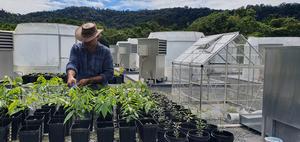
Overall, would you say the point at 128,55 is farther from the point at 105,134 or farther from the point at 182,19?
the point at 182,19

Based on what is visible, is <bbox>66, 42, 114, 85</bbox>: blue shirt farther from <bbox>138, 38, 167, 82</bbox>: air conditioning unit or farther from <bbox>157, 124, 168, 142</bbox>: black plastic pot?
<bbox>138, 38, 167, 82</bbox>: air conditioning unit

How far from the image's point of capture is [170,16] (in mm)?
35031

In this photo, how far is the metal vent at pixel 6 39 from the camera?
25.5ft

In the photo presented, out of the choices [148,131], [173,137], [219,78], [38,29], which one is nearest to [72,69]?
[148,131]

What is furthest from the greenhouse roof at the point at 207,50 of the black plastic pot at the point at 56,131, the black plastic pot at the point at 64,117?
the black plastic pot at the point at 56,131

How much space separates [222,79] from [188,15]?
95.1 feet

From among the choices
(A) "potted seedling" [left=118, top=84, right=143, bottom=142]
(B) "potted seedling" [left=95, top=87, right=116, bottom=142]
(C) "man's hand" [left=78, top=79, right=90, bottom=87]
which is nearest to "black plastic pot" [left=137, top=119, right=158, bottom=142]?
(A) "potted seedling" [left=118, top=84, right=143, bottom=142]

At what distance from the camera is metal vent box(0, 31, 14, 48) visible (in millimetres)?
7758

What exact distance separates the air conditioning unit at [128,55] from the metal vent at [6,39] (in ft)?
23.7

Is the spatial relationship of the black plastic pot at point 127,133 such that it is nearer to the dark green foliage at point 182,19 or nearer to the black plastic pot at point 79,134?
the black plastic pot at point 79,134

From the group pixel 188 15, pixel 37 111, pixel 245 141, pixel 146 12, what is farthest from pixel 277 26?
pixel 37 111

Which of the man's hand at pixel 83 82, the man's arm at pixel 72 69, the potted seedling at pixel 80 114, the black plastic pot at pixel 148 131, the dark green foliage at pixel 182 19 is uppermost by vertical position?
the dark green foliage at pixel 182 19

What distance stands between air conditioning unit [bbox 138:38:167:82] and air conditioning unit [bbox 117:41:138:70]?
5127 mm

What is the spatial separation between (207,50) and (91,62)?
12.6 feet
